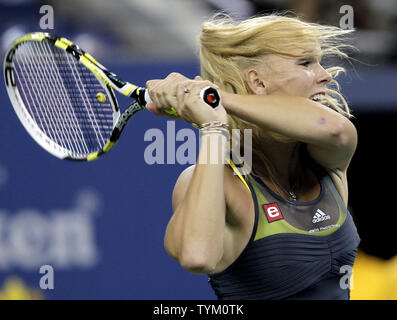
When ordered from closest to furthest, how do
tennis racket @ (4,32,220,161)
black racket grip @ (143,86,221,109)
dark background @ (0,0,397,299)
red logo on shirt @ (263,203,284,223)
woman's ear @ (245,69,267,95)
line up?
black racket grip @ (143,86,221,109) < red logo on shirt @ (263,203,284,223) < woman's ear @ (245,69,267,95) < tennis racket @ (4,32,220,161) < dark background @ (0,0,397,299)

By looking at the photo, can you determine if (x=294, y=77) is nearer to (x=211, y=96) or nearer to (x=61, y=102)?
(x=211, y=96)

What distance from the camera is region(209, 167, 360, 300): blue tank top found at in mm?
Result: 2732

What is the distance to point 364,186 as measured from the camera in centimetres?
514

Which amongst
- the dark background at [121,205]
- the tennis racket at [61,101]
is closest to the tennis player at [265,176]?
→ the tennis racket at [61,101]

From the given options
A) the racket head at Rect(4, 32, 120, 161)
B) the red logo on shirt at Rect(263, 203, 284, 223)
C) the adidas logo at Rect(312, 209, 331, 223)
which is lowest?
the adidas logo at Rect(312, 209, 331, 223)

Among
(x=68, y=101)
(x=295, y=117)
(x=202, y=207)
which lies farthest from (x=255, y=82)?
(x=68, y=101)

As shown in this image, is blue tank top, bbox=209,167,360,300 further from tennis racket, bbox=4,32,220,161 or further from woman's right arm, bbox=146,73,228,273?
tennis racket, bbox=4,32,220,161

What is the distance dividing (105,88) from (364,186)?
2419 mm

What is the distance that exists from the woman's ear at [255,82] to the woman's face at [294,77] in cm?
3

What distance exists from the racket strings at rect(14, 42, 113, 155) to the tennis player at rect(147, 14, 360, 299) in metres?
0.74

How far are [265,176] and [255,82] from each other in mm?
354

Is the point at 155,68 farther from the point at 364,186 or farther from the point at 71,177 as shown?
the point at 364,186

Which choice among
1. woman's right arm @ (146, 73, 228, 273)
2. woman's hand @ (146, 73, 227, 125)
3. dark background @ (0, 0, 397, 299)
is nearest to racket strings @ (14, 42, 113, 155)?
woman's hand @ (146, 73, 227, 125)

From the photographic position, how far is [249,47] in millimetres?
2865
